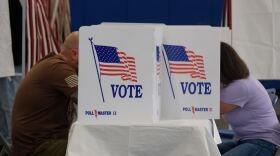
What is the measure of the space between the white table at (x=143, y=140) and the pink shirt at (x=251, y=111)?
0.76 meters

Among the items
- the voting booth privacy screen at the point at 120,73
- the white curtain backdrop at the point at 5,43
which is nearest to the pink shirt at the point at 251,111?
the voting booth privacy screen at the point at 120,73

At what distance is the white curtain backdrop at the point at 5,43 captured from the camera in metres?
4.29

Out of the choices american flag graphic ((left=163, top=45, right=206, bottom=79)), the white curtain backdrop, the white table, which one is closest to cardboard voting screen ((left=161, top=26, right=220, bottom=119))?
american flag graphic ((left=163, top=45, right=206, bottom=79))

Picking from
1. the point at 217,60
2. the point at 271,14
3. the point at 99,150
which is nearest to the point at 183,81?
the point at 217,60

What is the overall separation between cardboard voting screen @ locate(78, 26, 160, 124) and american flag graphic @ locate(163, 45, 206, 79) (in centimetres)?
15

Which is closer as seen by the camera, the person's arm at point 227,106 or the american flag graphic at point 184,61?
the american flag graphic at point 184,61

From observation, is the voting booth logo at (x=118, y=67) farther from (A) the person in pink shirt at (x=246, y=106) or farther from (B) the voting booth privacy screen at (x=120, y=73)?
(A) the person in pink shirt at (x=246, y=106)

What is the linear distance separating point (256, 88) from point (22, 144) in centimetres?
125

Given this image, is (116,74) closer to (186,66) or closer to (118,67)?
(118,67)

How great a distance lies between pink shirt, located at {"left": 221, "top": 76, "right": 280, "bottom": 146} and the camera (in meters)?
2.98

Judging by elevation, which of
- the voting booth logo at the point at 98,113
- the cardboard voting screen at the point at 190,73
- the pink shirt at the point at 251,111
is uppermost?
the cardboard voting screen at the point at 190,73

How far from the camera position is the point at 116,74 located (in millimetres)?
2230

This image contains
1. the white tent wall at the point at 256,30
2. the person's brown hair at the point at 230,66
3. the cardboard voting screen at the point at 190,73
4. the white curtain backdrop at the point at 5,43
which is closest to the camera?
the cardboard voting screen at the point at 190,73

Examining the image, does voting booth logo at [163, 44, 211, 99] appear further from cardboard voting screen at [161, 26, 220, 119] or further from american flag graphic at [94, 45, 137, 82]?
american flag graphic at [94, 45, 137, 82]
